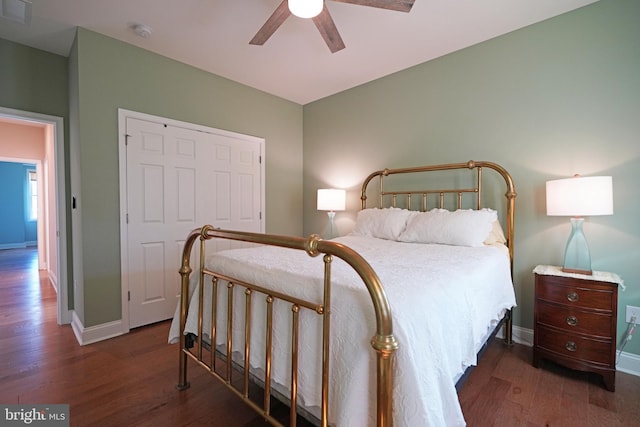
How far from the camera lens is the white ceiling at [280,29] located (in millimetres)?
2098

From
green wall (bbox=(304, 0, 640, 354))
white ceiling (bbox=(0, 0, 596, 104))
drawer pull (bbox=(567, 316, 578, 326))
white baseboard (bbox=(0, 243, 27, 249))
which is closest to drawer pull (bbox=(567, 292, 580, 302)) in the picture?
drawer pull (bbox=(567, 316, 578, 326))

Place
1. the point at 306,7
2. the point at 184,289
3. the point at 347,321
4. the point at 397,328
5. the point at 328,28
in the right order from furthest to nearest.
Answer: the point at 328,28, the point at 184,289, the point at 306,7, the point at 347,321, the point at 397,328

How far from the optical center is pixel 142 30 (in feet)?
7.76

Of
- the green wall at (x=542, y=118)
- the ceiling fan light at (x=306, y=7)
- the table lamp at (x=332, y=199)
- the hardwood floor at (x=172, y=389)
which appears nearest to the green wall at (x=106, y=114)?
the hardwood floor at (x=172, y=389)

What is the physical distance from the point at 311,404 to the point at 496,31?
301 centimetres

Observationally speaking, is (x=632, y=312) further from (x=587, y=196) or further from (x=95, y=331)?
(x=95, y=331)

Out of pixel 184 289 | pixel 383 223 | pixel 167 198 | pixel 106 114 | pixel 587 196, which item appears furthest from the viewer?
pixel 167 198

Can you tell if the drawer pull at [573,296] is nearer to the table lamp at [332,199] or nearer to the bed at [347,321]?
the bed at [347,321]

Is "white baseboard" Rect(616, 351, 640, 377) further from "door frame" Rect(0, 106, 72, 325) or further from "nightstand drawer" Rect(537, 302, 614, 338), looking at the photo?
"door frame" Rect(0, 106, 72, 325)

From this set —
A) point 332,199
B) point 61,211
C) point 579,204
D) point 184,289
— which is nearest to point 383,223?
point 332,199

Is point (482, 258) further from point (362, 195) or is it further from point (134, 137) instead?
point (134, 137)

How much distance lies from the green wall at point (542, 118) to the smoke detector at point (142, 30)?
232 cm

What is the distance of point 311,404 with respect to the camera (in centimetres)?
107

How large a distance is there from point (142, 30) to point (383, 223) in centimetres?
265
